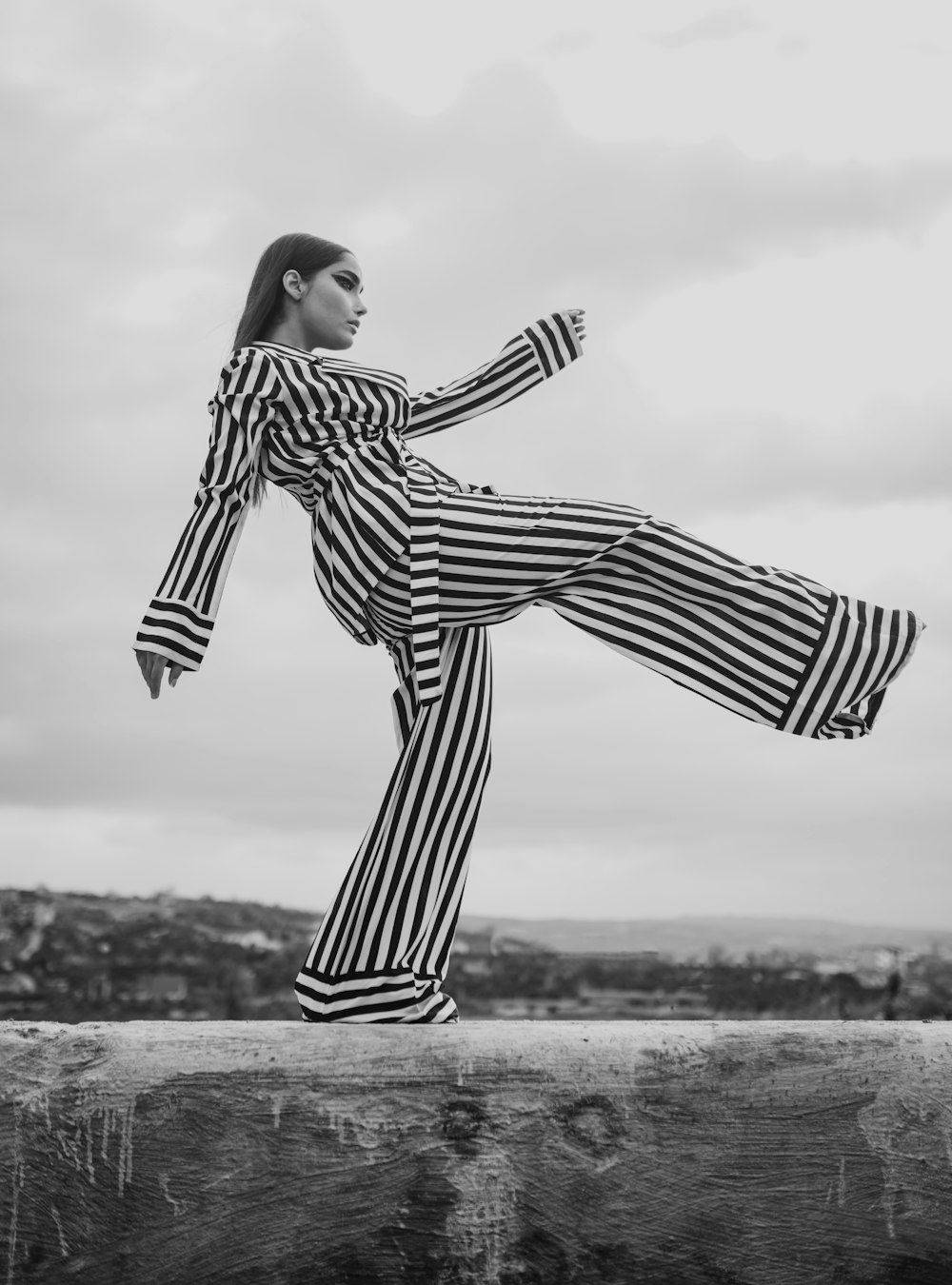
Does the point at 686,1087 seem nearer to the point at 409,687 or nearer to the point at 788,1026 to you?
the point at 788,1026

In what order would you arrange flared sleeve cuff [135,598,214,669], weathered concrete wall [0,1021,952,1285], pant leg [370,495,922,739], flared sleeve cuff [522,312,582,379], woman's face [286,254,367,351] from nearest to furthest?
weathered concrete wall [0,1021,952,1285] < pant leg [370,495,922,739] < flared sleeve cuff [135,598,214,669] < woman's face [286,254,367,351] < flared sleeve cuff [522,312,582,379]

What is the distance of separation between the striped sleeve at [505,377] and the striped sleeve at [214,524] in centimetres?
50

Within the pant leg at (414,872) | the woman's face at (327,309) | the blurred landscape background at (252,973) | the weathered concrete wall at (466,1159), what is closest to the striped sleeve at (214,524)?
the woman's face at (327,309)

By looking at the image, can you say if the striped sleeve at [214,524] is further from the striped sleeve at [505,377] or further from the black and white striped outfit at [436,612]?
the striped sleeve at [505,377]

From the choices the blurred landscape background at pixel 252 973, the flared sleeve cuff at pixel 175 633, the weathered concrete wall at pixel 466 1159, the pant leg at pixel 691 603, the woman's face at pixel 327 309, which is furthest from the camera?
the blurred landscape background at pixel 252 973

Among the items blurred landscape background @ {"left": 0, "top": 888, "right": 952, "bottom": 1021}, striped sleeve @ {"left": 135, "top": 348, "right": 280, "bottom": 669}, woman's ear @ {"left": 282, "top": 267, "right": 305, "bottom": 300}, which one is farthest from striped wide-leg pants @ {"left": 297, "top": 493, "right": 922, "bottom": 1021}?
blurred landscape background @ {"left": 0, "top": 888, "right": 952, "bottom": 1021}

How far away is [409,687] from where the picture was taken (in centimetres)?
315

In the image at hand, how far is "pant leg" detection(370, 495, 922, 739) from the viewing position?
114 inches

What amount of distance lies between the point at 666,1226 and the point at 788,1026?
1.41ft

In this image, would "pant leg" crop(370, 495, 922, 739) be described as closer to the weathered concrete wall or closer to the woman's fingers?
the woman's fingers

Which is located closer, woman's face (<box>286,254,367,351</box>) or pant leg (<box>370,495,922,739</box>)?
pant leg (<box>370,495,922,739</box>)

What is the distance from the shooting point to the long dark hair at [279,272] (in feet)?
11.5

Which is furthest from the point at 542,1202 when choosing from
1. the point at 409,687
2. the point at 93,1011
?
the point at 93,1011

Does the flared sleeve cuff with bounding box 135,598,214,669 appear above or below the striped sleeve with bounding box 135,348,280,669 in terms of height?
below
